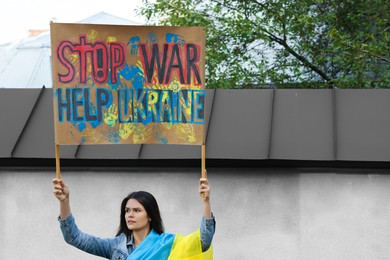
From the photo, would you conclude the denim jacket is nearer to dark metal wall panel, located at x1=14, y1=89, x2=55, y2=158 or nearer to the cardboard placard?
the cardboard placard

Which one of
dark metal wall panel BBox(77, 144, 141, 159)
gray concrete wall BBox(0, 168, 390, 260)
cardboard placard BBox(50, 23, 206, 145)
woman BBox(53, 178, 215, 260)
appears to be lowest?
gray concrete wall BBox(0, 168, 390, 260)

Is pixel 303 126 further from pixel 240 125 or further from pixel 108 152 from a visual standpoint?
pixel 108 152

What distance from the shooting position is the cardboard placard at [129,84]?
6027 millimetres

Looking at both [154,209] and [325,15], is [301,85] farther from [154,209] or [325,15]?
[154,209]

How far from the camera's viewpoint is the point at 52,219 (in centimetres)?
825

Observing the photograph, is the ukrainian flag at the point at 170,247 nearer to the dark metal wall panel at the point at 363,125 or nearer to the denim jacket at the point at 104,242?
the denim jacket at the point at 104,242

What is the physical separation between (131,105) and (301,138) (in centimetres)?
205

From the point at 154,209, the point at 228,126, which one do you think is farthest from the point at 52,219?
the point at 154,209

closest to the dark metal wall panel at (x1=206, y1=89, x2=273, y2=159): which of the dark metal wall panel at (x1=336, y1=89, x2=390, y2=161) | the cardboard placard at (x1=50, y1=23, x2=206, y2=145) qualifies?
the dark metal wall panel at (x1=336, y1=89, x2=390, y2=161)

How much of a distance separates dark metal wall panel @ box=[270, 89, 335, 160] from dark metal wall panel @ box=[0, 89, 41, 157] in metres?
2.12

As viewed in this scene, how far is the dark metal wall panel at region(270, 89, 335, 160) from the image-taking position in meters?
7.68

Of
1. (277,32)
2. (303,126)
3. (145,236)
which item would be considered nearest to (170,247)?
(145,236)

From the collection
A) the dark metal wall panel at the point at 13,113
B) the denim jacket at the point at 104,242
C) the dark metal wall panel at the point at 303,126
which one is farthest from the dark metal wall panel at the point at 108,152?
the denim jacket at the point at 104,242

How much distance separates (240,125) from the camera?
7.91 meters
